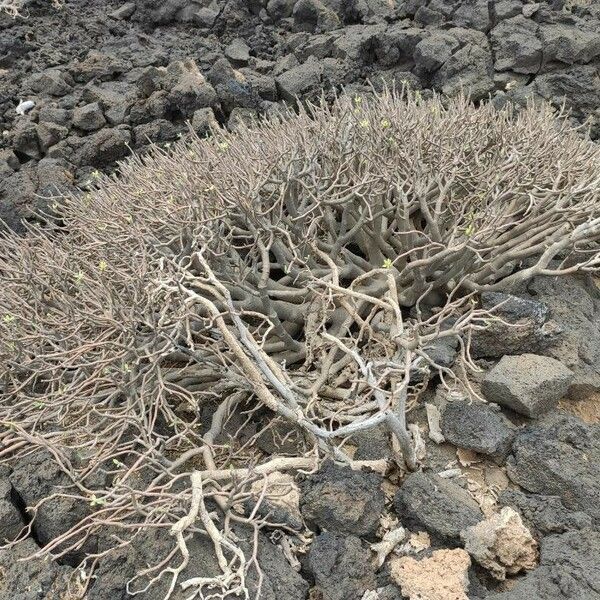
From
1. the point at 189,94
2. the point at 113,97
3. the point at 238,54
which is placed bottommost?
the point at 238,54

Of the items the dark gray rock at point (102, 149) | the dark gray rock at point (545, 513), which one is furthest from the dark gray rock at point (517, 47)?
the dark gray rock at point (545, 513)

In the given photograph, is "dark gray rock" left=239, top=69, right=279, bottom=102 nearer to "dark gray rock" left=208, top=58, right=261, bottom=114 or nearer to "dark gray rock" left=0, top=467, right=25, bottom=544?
"dark gray rock" left=208, top=58, right=261, bottom=114

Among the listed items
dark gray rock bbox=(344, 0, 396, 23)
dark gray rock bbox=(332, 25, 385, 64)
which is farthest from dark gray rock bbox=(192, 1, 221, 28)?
dark gray rock bbox=(332, 25, 385, 64)

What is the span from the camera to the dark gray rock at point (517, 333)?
4.14 metres

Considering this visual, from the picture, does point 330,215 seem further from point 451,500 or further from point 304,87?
point 304,87

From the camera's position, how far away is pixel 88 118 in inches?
299

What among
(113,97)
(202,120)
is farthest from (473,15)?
(113,97)

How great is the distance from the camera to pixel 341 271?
14.8 feet

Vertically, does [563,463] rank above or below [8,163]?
below

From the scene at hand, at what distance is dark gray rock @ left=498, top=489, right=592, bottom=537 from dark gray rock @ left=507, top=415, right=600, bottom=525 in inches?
3.1

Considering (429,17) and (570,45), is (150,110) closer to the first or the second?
(429,17)

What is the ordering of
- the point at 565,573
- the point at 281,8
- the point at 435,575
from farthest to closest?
the point at 281,8 → the point at 435,575 → the point at 565,573

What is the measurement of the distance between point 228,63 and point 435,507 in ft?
22.5

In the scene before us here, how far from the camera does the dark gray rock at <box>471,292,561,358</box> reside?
13.6 ft
